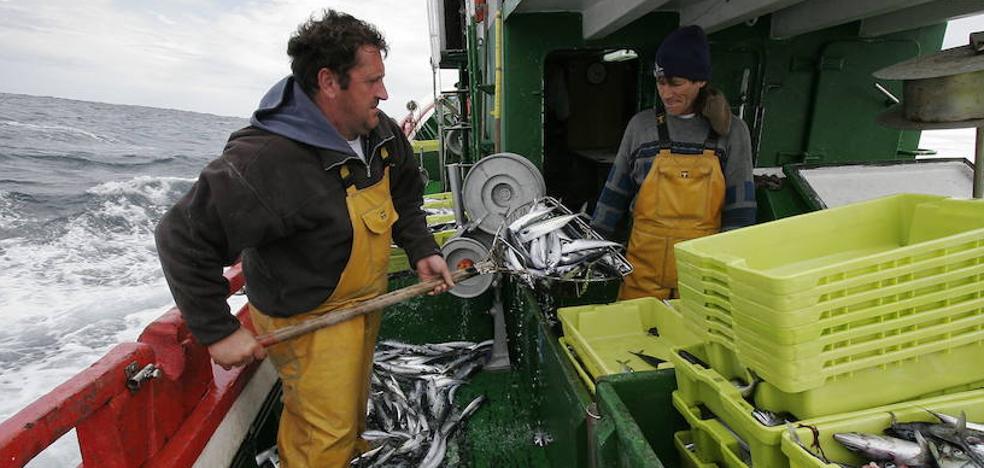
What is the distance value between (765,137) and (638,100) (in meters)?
1.29

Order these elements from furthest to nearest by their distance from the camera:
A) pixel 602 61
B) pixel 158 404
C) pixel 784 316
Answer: pixel 602 61 → pixel 158 404 → pixel 784 316

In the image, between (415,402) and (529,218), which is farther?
(415,402)

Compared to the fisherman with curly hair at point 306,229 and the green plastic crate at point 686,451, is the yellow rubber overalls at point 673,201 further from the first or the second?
the fisherman with curly hair at point 306,229

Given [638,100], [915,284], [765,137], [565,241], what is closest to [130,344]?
[565,241]

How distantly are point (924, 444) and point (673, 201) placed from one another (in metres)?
2.11

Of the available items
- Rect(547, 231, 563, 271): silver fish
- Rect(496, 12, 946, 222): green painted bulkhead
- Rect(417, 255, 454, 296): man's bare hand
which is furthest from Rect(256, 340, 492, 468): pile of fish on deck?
Rect(496, 12, 946, 222): green painted bulkhead

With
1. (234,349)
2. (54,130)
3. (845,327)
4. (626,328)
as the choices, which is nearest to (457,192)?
(626,328)

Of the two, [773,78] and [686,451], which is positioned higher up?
[773,78]

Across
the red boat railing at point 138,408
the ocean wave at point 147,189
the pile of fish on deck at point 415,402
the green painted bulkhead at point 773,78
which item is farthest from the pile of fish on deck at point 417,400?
the ocean wave at point 147,189

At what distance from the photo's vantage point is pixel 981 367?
1578mm

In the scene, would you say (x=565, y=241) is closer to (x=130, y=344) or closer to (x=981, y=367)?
(x=981, y=367)

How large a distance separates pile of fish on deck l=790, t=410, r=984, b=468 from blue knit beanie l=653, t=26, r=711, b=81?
218 cm

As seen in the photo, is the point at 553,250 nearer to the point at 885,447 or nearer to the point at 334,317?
the point at 334,317

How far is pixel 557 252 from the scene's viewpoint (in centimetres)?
302
